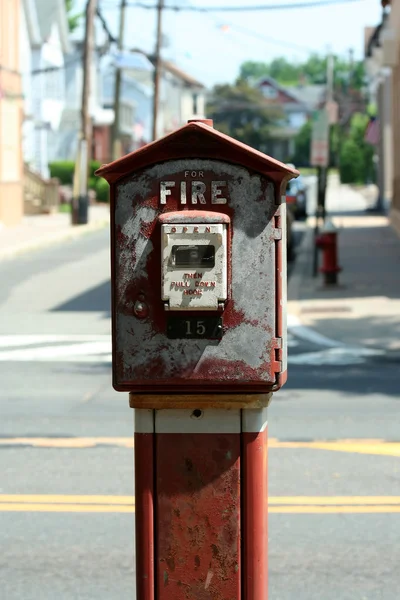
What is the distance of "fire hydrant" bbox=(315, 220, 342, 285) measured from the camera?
1853 cm

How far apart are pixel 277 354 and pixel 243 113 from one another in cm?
10873

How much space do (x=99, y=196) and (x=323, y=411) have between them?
4456 cm

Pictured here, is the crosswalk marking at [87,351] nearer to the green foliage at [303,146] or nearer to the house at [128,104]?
the house at [128,104]

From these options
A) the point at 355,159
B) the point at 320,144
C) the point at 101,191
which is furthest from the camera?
the point at 355,159

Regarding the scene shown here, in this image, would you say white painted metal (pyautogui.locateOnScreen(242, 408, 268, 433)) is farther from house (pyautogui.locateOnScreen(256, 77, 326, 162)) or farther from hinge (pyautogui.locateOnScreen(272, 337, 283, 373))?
house (pyautogui.locateOnScreen(256, 77, 326, 162))

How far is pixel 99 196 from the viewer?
53.5m

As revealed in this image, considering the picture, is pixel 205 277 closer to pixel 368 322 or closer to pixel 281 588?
pixel 281 588

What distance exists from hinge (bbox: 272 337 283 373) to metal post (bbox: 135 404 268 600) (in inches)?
6.3

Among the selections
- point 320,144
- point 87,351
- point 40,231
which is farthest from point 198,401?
point 40,231

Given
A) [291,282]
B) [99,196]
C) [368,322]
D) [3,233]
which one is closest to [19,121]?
[3,233]

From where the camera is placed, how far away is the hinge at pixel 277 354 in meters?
4.05

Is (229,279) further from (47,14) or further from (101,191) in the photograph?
(47,14)

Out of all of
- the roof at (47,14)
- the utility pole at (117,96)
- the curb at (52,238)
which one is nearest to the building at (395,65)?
the curb at (52,238)

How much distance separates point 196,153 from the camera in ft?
13.2
